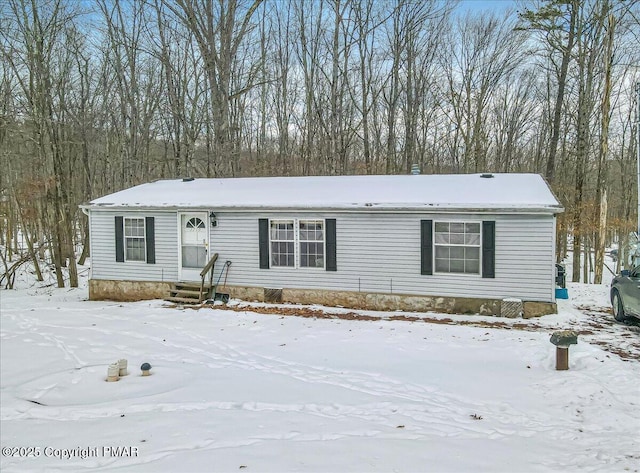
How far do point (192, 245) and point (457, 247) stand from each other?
709 centimetres

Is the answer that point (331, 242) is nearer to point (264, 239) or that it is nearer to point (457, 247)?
point (264, 239)

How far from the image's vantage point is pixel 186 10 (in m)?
17.1

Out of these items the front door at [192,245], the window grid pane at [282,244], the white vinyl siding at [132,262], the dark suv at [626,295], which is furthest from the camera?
the white vinyl siding at [132,262]

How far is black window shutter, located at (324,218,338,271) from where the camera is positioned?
1154 cm

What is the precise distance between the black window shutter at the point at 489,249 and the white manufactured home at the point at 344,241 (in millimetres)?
22

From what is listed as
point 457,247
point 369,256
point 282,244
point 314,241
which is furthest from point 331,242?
point 457,247

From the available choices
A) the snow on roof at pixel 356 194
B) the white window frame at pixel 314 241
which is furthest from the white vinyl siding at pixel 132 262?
the white window frame at pixel 314 241

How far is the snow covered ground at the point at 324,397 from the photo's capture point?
416 cm

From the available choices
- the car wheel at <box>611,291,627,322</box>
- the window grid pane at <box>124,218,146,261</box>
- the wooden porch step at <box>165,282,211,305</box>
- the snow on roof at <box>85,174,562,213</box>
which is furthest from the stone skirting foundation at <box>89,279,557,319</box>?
the snow on roof at <box>85,174,562,213</box>

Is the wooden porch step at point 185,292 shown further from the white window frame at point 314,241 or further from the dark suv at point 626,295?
the dark suv at point 626,295

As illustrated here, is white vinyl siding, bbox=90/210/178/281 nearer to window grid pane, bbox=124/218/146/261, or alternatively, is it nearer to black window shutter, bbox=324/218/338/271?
window grid pane, bbox=124/218/146/261

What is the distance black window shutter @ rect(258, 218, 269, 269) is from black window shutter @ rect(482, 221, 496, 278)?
5.37 meters

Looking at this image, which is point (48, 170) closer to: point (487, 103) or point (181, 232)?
point (181, 232)

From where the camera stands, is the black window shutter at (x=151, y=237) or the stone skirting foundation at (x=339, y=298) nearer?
the stone skirting foundation at (x=339, y=298)
